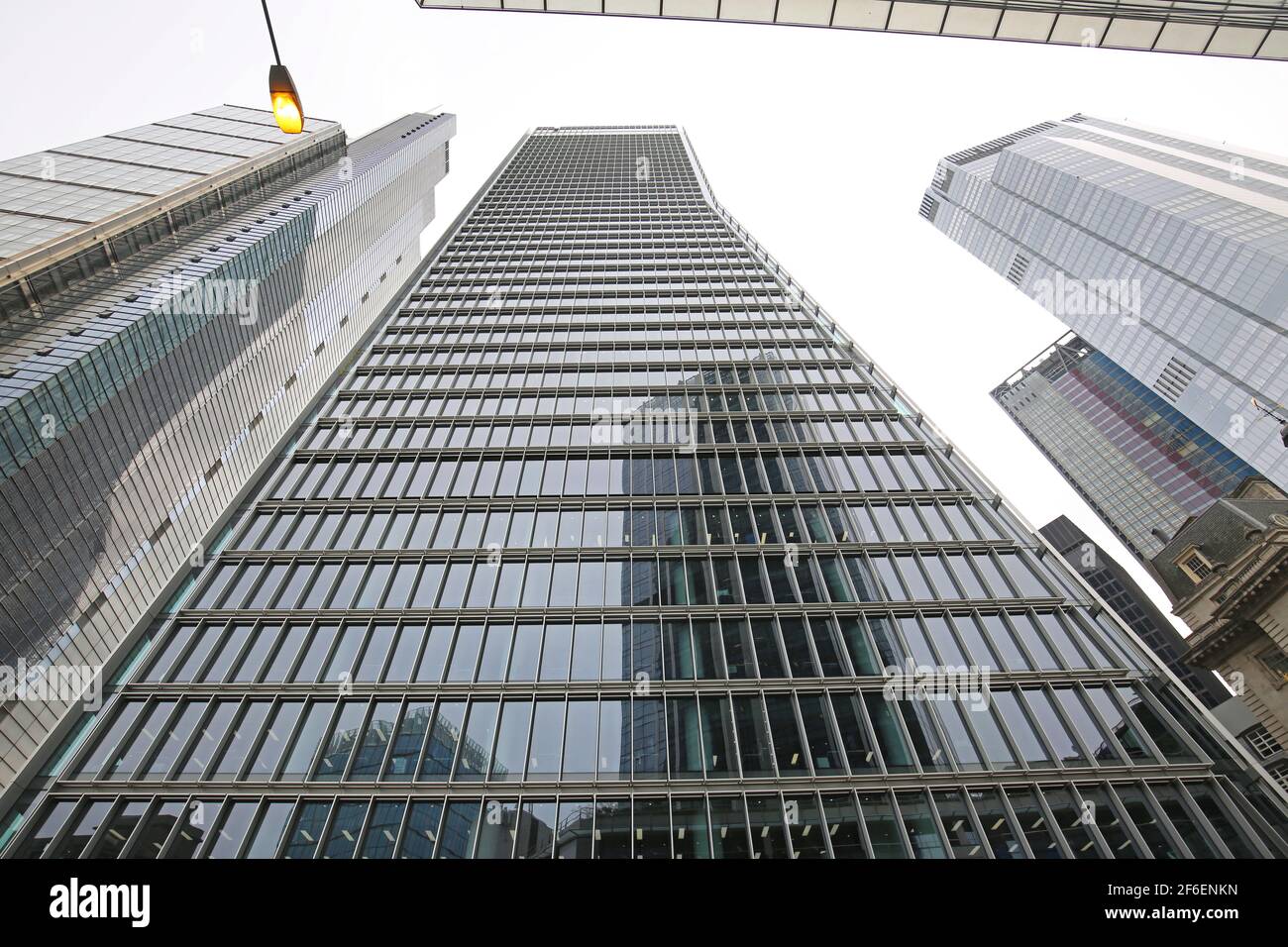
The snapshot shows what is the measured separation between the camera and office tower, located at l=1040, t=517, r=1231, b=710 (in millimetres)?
68125

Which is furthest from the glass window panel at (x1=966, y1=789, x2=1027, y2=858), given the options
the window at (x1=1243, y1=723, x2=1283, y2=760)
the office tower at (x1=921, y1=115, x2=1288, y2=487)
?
the office tower at (x1=921, y1=115, x2=1288, y2=487)

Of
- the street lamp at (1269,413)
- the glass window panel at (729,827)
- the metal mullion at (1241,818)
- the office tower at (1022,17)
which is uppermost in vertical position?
the office tower at (1022,17)

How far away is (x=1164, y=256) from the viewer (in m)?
93.2

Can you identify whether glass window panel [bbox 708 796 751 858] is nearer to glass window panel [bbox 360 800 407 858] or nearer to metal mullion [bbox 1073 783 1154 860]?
glass window panel [bbox 360 800 407 858]

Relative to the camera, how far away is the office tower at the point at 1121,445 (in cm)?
10056

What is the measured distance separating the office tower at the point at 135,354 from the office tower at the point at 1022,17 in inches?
773

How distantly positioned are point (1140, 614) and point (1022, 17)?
9181cm

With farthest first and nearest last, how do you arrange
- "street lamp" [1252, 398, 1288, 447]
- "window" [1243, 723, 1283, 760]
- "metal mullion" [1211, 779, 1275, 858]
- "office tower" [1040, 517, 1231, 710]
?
"street lamp" [1252, 398, 1288, 447]
"office tower" [1040, 517, 1231, 710]
"window" [1243, 723, 1283, 760]
"metal mullion" [1211, 779, 1275, 858]

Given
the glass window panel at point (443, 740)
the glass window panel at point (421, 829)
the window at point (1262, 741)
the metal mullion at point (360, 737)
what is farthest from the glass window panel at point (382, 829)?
the window at point (1262, 741)

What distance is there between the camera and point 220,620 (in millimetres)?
18891

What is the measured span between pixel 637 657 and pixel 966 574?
10525mm

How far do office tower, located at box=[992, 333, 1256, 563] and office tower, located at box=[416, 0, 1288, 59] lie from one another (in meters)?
93.8

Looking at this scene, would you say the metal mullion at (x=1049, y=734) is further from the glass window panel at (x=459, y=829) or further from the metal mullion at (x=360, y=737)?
the metal mullion at (x=360, y=737)
